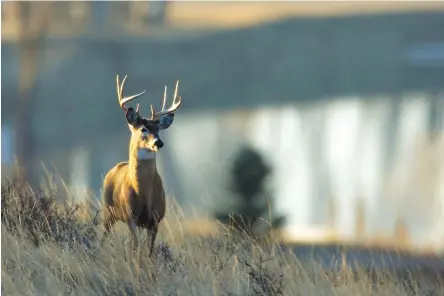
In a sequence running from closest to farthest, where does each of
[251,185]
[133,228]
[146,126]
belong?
[146,126] → [133,228] → [251,185]

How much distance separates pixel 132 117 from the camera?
2.29m

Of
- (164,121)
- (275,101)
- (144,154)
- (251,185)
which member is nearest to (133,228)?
(144,154)

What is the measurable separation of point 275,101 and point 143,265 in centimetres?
385

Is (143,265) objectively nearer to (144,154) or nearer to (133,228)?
(133,228)

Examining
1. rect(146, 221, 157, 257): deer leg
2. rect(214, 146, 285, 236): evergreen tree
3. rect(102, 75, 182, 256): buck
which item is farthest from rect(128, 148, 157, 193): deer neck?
rect(214, 146, 285, 236): evergreen tree

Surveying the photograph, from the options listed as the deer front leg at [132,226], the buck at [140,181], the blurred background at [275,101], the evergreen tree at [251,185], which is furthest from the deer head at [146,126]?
the blurred background at [275,101]

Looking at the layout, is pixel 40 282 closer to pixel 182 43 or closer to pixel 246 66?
pixel 182 43

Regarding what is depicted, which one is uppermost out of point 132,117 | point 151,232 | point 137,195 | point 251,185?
point 132,117

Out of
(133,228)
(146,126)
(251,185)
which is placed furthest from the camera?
(251,185)

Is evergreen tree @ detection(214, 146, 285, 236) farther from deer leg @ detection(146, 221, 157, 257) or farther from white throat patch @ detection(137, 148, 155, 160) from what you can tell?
white throat patch @ detection(137, 148, 155, 160)

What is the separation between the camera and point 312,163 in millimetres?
6430

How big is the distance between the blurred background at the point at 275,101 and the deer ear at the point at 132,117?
3.16m

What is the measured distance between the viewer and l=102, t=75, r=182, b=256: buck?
2.30 m

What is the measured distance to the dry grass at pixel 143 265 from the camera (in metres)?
2.50
